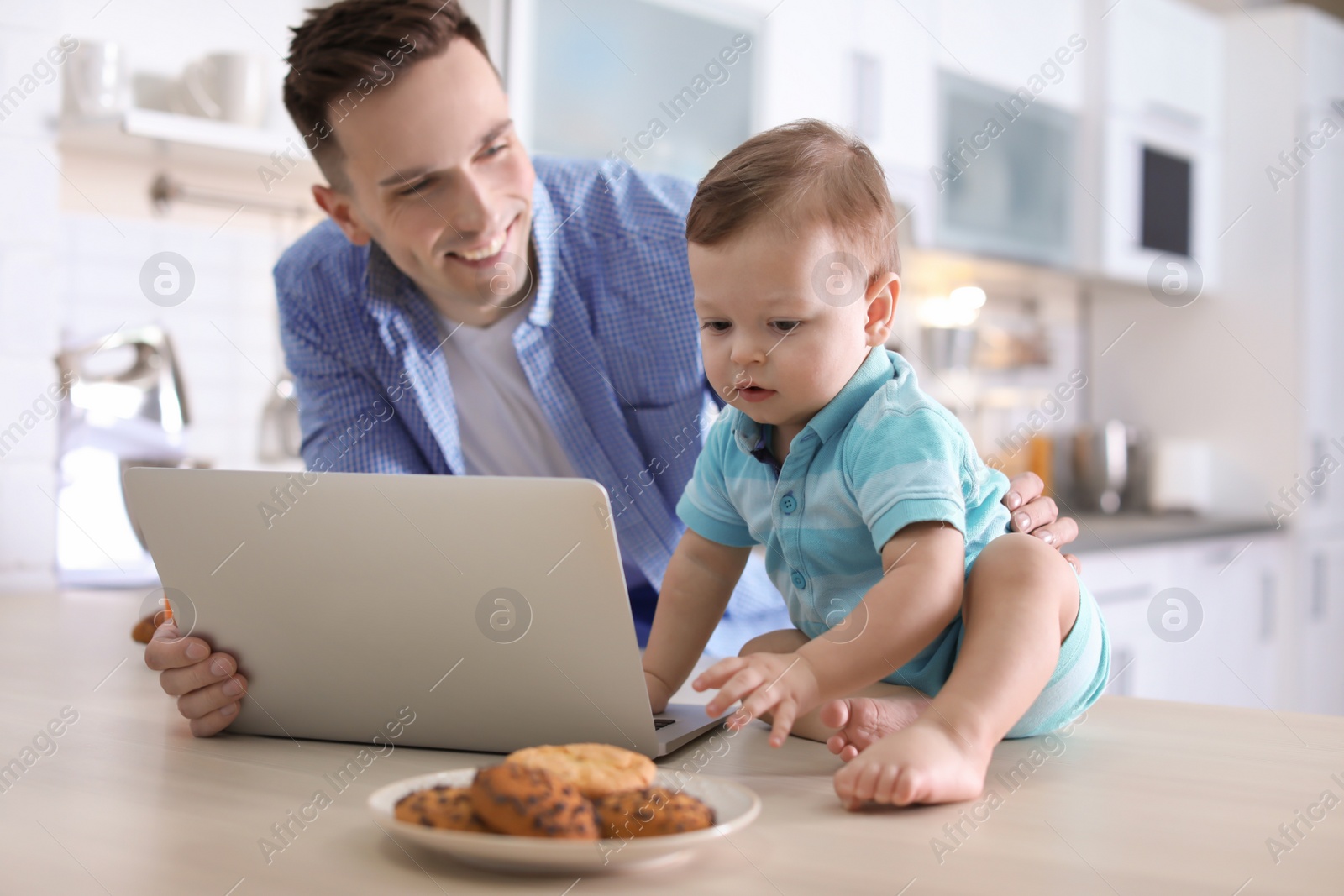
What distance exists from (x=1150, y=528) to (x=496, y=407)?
2.11 metres

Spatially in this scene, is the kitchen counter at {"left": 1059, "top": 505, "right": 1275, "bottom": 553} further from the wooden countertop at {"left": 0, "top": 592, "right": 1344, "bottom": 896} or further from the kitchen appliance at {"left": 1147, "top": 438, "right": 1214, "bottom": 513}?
the wooden countertop at {"left": 0, "top": 592, "right": 1344, "bottom": 896}

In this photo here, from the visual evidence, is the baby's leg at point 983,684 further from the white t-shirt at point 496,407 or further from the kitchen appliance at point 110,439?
the kitchen appliance at point 110,439

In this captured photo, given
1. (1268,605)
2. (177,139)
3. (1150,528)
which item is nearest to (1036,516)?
(177,139)

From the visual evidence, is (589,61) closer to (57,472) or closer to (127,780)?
(57,472)

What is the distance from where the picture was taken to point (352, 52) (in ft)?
3.99

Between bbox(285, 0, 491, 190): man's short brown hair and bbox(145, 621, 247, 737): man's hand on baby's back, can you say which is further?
bbox(285, 0, 491, 190): man's short brown hair

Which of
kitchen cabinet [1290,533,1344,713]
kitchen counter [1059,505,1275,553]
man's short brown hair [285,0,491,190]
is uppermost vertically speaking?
man's short brown hair [285,0,491,190]

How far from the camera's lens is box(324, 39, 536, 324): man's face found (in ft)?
3.95

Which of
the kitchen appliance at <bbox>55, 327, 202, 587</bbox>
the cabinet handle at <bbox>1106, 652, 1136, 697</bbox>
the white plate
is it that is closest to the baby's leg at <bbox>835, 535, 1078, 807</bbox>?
the white plate

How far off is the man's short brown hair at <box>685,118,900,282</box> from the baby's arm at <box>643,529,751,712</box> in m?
0.26

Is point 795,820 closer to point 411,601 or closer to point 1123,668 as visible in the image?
point 411,601

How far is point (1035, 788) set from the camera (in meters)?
0.67

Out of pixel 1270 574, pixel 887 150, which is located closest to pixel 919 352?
pixel 887 150

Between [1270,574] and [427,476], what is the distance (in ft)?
10.6
